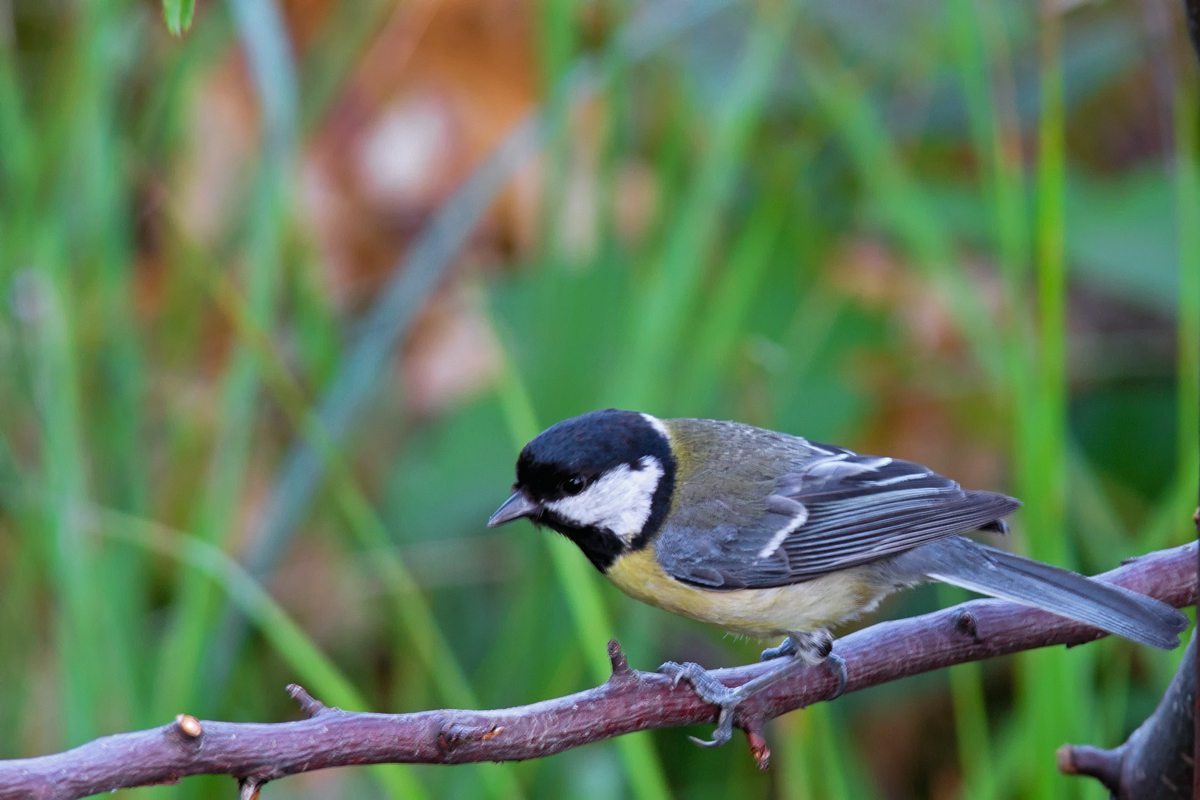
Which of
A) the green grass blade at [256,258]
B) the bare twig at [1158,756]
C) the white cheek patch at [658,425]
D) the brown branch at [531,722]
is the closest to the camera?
the brown branch at [531,722]

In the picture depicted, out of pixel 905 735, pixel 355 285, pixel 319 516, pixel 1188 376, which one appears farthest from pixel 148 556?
pixel 1188 376

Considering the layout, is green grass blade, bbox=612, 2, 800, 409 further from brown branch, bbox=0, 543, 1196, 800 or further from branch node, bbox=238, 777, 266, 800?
branch node, bbox=238, 777, 266, 800

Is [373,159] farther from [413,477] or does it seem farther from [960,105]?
[960,105]

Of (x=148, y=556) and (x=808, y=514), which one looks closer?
(x=808, y=514)

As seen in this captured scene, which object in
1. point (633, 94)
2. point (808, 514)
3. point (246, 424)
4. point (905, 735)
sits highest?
point (633, 94)

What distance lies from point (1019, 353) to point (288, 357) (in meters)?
2.09

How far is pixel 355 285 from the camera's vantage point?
3.39m

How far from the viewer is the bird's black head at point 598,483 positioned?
1441 mm

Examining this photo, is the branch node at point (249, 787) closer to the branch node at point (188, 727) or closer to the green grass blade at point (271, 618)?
the branch node at point (188, 727)

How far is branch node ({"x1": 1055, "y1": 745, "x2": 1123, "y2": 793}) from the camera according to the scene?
4.06 feet

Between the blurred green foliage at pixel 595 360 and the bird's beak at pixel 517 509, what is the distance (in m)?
0.15

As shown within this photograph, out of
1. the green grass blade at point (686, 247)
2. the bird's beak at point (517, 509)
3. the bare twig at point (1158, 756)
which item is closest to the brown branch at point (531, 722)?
the bare twig at point (1158, 756)

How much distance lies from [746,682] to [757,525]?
1.04ft

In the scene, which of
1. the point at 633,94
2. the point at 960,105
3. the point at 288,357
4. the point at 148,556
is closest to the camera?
the point at 148,556
